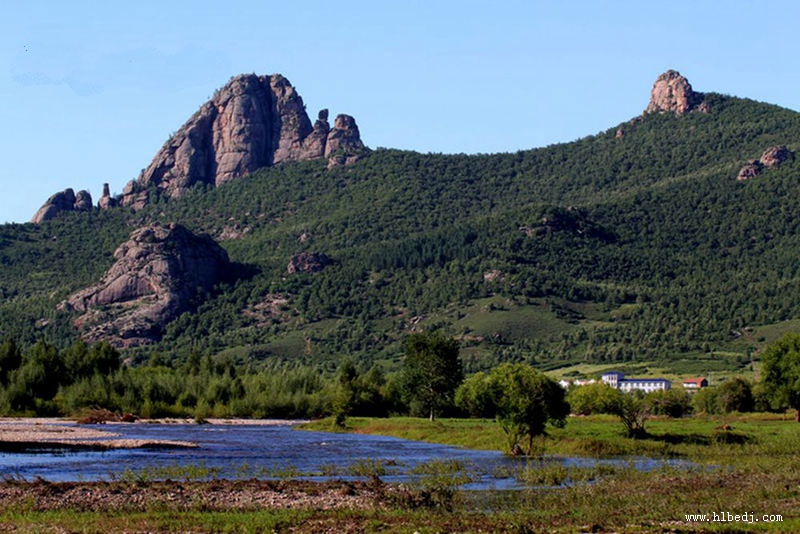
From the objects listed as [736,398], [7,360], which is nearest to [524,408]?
[736,398]

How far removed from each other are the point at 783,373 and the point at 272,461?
69385 millimetres

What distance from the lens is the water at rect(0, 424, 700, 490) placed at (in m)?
64.0

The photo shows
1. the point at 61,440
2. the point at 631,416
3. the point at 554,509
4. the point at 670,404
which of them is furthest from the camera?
the point at 670,404

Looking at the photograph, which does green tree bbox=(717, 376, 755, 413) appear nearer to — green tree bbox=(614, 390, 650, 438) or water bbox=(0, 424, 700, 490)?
green tree bbox=(614, 390, 650, 438)

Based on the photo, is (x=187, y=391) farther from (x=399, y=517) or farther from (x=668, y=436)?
(x=399, y=517)

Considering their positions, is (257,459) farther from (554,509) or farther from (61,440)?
(554,509)

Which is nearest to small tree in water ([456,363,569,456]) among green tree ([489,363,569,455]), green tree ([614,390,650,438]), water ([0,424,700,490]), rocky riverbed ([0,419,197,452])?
green tree ([489,363,569,455])

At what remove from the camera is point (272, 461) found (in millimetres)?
77562

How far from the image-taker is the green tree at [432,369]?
141625 millimetres

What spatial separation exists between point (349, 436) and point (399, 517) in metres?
A: 74.2

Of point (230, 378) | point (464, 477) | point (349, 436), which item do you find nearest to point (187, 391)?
point (230, 378)

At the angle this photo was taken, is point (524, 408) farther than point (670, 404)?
No

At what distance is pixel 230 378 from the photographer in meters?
179

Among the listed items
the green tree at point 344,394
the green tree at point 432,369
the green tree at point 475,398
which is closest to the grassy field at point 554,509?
the green tree at point 344,394
